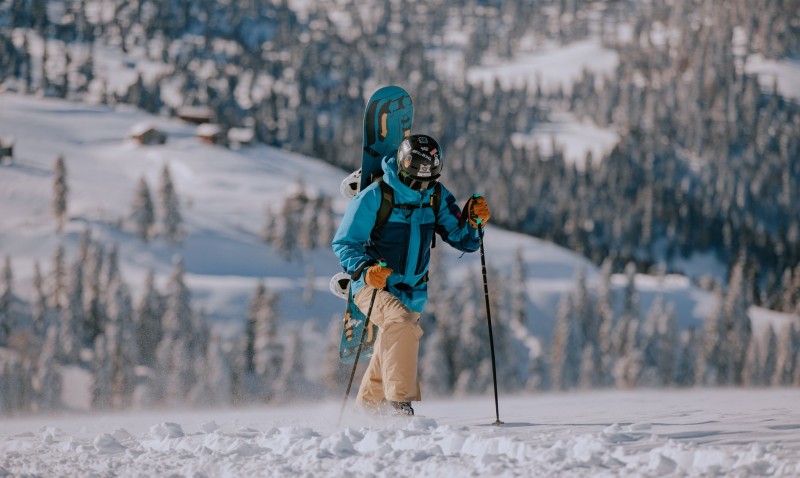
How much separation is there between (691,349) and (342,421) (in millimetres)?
77911

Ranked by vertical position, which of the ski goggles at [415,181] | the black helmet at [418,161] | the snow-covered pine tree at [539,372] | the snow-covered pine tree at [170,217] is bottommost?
the snow-covered pine tree at [539,372]

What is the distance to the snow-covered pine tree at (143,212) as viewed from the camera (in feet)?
311

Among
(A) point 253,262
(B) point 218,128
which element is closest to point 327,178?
(B) point 218,128

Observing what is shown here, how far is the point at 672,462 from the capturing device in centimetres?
505

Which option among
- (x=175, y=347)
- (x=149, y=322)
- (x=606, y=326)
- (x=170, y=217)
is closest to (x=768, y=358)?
(x=606, y=326)

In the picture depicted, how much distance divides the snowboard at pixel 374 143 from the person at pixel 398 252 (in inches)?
18.5

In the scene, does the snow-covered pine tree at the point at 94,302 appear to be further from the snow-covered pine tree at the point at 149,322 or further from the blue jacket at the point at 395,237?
the blue jacket at the point at 395,237

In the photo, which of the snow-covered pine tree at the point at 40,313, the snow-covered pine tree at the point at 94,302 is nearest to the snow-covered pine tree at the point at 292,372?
the snow-covered pine tree at the point at 94,302

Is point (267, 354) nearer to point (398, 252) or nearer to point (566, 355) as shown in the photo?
point (566, 355)

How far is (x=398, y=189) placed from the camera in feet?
24.6

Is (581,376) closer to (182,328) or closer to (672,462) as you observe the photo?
(182,328)

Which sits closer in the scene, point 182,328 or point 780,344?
point 182,328

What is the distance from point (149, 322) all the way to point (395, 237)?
6684 centimetres

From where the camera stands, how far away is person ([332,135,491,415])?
24.0ft
